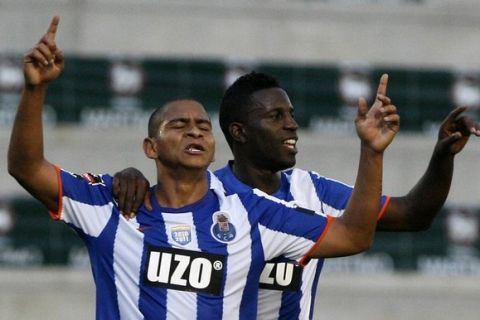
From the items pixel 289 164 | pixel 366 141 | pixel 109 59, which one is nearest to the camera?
pixel 366 141

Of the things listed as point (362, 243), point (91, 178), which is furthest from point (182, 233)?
point (362, 243)

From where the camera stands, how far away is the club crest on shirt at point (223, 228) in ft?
16.9

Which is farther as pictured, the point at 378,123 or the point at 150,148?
the point at 150,148

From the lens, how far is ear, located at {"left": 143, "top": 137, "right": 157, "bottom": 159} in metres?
5.27

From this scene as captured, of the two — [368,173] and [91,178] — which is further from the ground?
[368,173]

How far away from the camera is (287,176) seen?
6082 mm

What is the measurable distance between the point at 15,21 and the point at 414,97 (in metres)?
3.52

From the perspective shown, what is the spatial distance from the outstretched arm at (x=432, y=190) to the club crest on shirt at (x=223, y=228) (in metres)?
0.92

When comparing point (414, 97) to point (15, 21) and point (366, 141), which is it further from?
point (366, 141)

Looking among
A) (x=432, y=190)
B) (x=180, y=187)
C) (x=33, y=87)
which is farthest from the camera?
(x=432, y=190)

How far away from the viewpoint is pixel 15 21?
12.2 m

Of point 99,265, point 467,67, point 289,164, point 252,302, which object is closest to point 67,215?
point 99,265

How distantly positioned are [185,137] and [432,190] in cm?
119

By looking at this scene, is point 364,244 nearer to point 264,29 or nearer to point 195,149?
point 195,149
